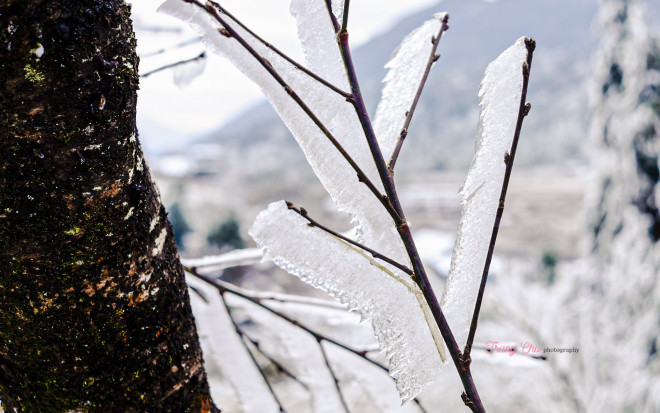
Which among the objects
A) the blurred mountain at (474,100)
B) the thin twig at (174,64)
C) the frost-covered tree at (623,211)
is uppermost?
the blurred mountain at (474,100)

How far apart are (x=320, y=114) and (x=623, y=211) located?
295 cm

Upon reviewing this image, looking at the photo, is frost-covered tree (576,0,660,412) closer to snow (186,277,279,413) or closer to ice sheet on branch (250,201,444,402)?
snow (186,277,279,413)

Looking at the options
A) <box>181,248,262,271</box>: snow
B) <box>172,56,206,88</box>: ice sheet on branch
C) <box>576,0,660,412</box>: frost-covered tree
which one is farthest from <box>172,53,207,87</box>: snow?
<box>576,0,660,412</box>: frost-covered tree

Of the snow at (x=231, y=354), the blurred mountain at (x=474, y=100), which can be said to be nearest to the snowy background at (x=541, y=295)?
the snow at (x=231, y=354)

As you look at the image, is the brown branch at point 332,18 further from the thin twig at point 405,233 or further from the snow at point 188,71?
the snow at point 188,71

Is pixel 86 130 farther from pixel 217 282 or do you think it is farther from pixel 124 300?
pixel 217 282

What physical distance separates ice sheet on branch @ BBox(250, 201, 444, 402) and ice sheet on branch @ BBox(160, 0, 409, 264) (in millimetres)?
24

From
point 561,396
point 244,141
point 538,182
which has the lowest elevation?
point 561,396

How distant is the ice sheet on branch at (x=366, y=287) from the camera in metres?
0.30

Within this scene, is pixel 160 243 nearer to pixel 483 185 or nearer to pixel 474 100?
pixel 483 185

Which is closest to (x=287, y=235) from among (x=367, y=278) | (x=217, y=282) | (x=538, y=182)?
(x=367, y=278)

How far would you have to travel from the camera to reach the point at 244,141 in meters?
16.0

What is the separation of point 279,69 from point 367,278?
0.16 m

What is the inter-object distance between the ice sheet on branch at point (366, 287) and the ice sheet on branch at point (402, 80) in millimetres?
103
